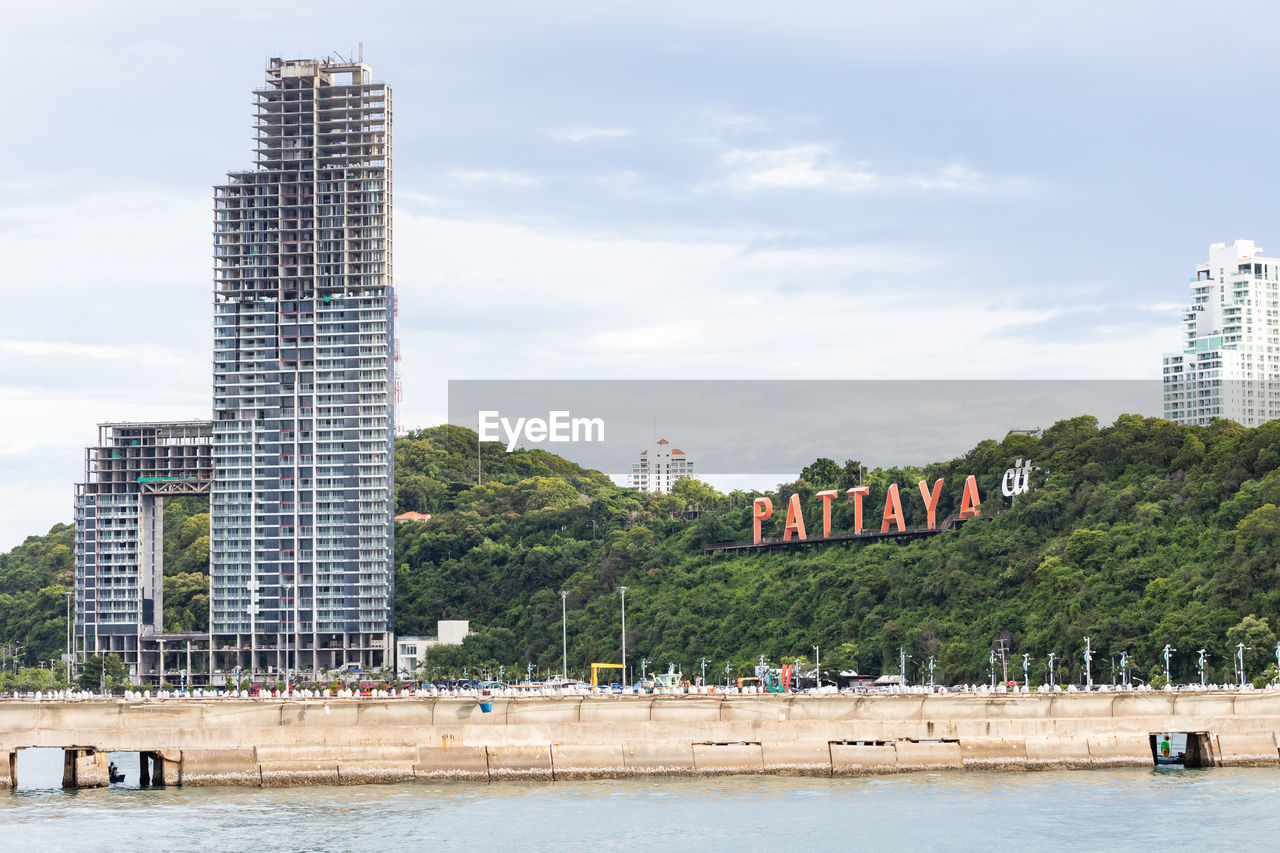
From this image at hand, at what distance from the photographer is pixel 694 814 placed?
3091 inches

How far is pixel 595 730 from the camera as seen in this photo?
92625 mm

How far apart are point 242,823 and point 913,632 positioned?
93905 mm

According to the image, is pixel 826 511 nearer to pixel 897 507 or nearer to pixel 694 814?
pixel 897 507

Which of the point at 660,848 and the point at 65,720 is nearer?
the point at 660,848

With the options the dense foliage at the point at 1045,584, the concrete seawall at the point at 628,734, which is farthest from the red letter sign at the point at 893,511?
the concrete seawall at the point at 628,734

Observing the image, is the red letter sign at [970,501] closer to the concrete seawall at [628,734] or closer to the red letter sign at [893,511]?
the red letter sign at [893,511]

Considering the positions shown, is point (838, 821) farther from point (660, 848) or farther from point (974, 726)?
point (974, 726)

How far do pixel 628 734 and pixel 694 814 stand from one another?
14.5m

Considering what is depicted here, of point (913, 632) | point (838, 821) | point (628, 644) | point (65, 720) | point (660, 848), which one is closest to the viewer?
point (660, 848)

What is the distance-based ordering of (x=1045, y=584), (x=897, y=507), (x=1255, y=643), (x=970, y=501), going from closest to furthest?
1. (x=1255, y=643)
2. (x=1045, y=584)
3. (x=970, y=501)
4. (x=897, y=507)

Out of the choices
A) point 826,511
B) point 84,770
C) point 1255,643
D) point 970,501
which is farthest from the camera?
point 826,511

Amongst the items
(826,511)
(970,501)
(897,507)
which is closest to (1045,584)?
(970,501)

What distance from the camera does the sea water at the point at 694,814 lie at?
71938mm

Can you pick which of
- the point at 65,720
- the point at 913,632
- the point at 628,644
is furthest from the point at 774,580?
the point at 65,720
